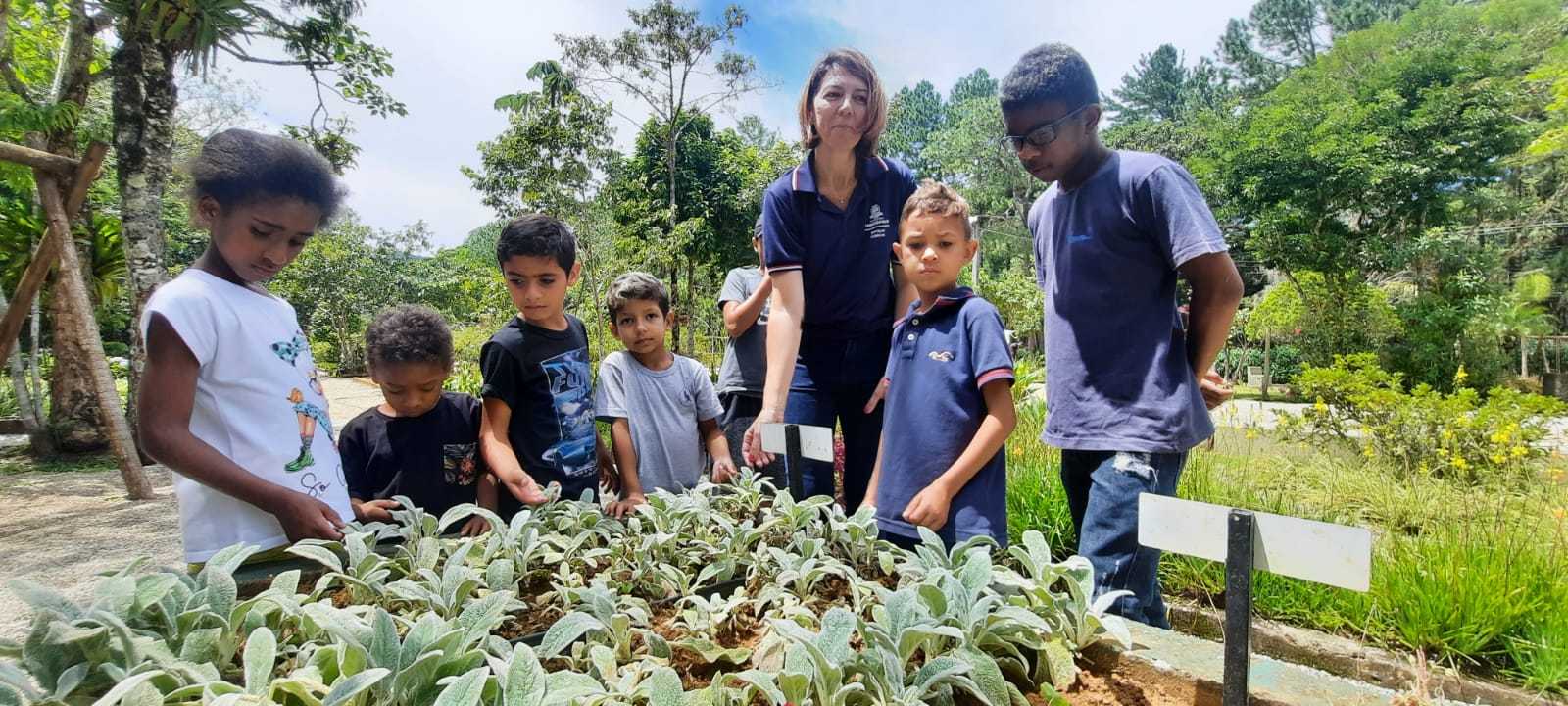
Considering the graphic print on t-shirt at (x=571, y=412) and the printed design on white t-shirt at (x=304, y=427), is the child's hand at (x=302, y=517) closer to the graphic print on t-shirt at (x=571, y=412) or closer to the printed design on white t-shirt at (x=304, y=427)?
the printed design on white t-shirt at (x=304, y=427)

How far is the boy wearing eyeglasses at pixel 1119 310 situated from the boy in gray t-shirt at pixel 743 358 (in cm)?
116

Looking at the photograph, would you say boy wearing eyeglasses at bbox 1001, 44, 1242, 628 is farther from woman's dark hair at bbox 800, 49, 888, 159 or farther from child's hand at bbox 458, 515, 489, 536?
child's hand at bbox 458, 515, 489, 536

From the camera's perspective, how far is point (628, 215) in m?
15.1

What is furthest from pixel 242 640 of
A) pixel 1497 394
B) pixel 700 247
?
pixel 700 247

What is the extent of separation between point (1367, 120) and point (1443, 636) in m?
18.6

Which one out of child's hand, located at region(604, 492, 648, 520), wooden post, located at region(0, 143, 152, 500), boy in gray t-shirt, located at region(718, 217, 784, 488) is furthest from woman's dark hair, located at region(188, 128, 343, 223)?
wooden post, located at region(0, 143, 152, 500)

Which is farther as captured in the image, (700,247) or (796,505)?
(700,247)

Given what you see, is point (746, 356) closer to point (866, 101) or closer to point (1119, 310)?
point (866, 101)

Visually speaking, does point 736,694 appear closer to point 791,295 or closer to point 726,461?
point 791,295

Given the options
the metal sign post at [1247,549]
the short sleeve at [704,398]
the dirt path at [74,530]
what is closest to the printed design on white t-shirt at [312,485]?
the short sleeve at [704,398]

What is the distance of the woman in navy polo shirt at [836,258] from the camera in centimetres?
206

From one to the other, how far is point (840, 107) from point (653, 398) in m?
1.16

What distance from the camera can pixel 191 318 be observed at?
4.71 feet

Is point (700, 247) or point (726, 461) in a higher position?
point (700, 247)
